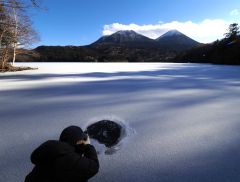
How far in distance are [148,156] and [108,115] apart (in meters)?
1.41

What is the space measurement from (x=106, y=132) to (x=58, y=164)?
1.58 meters

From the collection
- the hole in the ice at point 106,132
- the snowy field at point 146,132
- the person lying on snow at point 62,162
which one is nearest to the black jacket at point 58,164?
the person lying on snow at point 62,162

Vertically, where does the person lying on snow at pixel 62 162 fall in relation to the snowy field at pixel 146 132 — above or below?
above

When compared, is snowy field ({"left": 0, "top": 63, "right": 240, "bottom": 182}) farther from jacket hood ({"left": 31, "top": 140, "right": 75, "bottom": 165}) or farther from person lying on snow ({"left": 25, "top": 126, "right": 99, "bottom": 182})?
jacket hood ({"left": 31, "top": 140, "right": 75, "bottom": 165})

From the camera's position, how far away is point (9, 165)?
2336 mm

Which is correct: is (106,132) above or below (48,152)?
below

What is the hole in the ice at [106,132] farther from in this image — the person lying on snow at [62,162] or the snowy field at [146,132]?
the person lying on snow at [62,162]

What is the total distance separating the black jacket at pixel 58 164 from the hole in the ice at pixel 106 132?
3.25 feet

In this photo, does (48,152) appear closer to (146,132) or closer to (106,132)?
(106,132)

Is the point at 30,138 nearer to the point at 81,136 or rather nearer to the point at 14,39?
the point at 81,136

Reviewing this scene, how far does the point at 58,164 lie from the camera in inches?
60.3

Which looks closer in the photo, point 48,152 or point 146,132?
point 48,152

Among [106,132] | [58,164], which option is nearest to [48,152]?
[58,164]

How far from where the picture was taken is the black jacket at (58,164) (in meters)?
1.53
